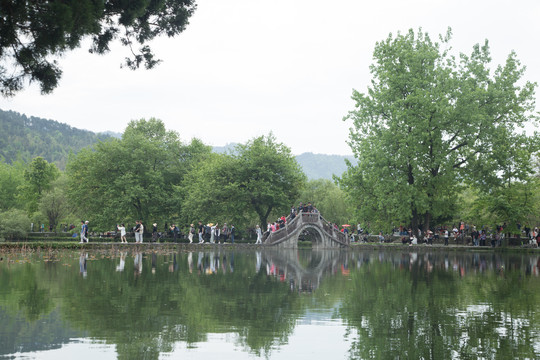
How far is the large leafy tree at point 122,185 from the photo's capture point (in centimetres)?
6172

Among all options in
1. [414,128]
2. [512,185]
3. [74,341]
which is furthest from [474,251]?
[74,341]

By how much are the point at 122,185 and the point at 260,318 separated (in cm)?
5242

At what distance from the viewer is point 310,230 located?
193ft

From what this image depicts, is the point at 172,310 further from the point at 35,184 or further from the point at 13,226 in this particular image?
the point at 35,184

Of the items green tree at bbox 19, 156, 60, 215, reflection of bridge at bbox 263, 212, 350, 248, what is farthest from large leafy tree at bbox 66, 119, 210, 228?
green tree at bbox 19, 156, 60, 215

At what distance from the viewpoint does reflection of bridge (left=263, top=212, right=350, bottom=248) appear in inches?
2138

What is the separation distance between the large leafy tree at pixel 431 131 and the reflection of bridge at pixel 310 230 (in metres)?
5.38

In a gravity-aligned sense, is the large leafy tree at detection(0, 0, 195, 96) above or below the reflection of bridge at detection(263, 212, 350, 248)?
above

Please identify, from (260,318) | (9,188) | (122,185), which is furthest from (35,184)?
A: (260,318)

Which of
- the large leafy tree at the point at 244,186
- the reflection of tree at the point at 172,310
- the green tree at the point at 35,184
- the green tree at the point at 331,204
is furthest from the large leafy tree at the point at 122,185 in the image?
the reflection of tree at the point at 172,310

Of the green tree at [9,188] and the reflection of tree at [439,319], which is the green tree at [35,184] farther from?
the reflection of tree at [439,319]

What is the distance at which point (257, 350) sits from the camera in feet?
29.8

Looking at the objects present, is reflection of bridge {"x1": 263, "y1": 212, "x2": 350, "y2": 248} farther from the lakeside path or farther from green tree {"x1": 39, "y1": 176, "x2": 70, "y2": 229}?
green tree {"x1": 39, "y1": 176, "x2": 70, "y2": 229}

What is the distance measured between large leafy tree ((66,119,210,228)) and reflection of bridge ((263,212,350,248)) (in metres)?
15.7
